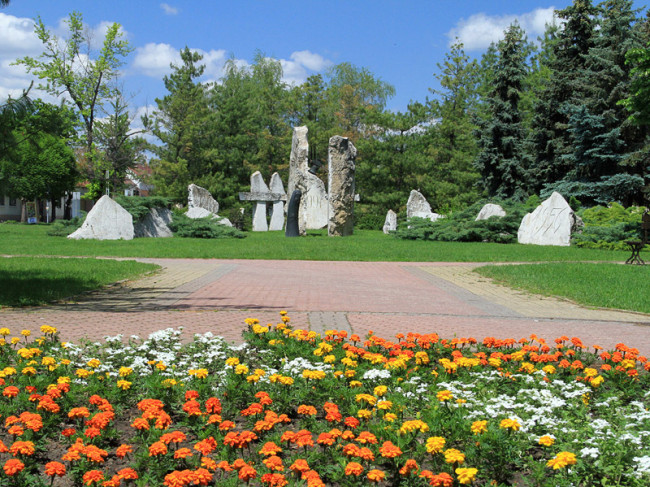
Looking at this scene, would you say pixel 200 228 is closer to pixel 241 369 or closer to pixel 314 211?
pixel 314 211

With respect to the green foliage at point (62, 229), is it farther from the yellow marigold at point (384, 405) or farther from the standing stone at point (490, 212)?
the yellow marigold at point (384, 405)

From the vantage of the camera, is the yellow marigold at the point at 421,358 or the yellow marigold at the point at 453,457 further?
the yellow marigold at the point at 421,358

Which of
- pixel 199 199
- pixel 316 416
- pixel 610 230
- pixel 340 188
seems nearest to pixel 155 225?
pixel 340 188

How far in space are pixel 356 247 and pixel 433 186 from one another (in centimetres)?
2208

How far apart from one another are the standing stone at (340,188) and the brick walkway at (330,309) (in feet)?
49.7

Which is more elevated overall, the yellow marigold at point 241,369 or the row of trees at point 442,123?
the row of trees at point 442,123

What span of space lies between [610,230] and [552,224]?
2.53 meters

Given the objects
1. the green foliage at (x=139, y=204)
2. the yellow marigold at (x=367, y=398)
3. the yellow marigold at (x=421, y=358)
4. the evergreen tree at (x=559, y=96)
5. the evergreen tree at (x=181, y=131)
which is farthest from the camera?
the evergreen tree at (x=181, y=131)

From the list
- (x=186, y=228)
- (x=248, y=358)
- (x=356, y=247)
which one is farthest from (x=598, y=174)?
(x=248, y=358)

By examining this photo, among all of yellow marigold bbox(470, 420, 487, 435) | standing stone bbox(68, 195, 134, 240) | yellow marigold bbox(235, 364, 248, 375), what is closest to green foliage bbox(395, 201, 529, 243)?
standing stone bbox(68, 195, 134, 240)

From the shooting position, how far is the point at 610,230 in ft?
68.0

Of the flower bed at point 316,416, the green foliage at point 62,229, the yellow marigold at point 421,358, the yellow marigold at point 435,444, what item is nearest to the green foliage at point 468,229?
the green foliage at point 62,229

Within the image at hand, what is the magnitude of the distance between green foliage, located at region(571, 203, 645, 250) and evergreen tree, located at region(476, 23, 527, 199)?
423 inches

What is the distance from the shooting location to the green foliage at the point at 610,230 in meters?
20.7
